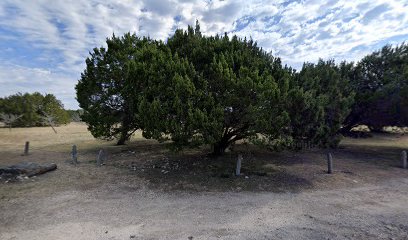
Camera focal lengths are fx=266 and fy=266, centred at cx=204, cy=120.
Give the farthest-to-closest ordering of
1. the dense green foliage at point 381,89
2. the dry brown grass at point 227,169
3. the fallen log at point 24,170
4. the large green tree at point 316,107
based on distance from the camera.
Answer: the dense green foliage at point 381,89, the large green tree at point 316,107, the fallen log at point 24,170, the dry brown grass at point 227,169

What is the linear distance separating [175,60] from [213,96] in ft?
10.3

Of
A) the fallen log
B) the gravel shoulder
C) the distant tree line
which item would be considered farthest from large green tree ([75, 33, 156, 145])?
the gravel shoulder

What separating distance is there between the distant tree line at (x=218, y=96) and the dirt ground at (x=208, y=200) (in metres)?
2.10

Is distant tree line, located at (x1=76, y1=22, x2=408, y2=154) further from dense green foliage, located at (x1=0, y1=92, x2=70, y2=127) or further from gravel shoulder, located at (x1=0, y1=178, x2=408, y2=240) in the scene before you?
dense green foliage, located at (x1=0, y1=92, x2=70, y2=127)

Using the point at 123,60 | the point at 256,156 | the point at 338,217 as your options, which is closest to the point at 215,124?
the point at 338,217

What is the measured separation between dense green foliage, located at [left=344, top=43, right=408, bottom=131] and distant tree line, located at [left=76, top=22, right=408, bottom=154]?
0.11 metres

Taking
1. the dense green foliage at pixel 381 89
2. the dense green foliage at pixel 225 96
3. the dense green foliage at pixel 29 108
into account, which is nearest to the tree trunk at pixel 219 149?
the dense green foliage at pixel 225 96

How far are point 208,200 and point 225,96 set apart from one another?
18.1 ft

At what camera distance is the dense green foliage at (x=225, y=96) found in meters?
13.2

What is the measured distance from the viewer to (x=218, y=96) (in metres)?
14.2

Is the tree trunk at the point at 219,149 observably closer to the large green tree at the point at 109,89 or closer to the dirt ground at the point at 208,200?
the dirt ground at the point at 208,200

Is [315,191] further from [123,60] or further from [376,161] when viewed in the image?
[123,60]

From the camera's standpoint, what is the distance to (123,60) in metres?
21.9

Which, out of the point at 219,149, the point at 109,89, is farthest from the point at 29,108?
the point at 219,149
